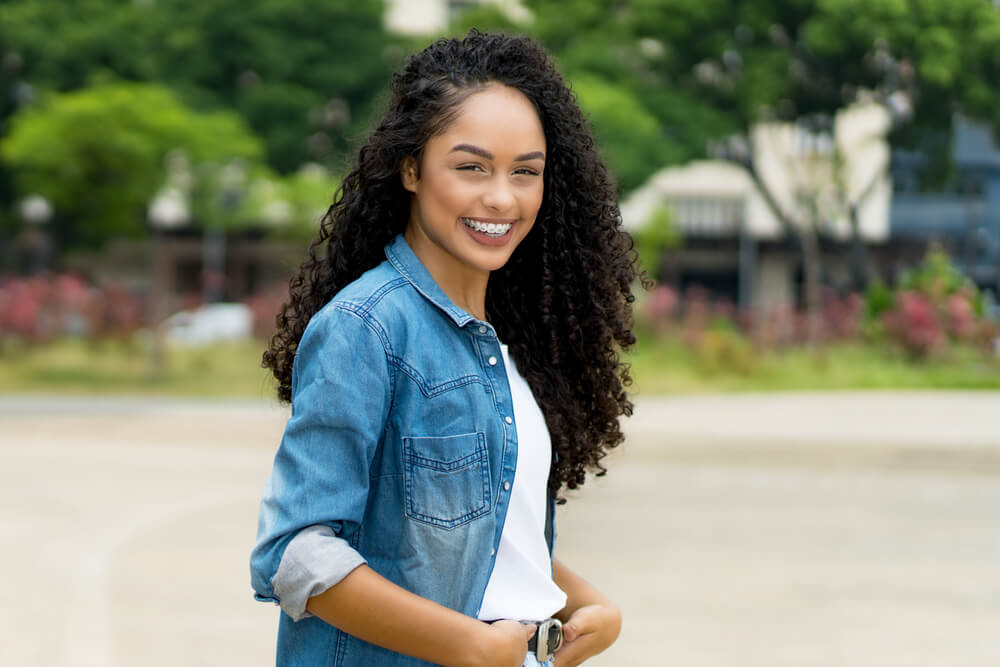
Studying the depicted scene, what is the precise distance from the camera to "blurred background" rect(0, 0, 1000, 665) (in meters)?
5.77

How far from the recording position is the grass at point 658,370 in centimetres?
1697

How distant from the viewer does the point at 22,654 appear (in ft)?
15.6

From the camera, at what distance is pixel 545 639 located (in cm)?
163

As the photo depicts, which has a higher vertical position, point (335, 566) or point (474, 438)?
point (474, 438)

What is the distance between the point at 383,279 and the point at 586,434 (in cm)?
49

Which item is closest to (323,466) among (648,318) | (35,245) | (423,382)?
(423,382)

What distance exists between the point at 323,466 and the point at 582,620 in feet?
1.67

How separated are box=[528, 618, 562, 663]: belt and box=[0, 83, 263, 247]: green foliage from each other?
17035 millimetres

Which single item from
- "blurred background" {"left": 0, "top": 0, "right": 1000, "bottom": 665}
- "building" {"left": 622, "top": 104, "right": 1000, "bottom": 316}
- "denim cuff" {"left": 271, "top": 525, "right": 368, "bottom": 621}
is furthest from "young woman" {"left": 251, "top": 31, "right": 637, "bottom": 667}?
"building" {"left": 622, "top": 104, "right": 1000, "bottom": 316}

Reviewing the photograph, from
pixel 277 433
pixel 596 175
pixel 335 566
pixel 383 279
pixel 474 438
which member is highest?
pixel 596 175

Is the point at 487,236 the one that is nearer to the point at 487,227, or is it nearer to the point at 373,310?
the point at 487,227

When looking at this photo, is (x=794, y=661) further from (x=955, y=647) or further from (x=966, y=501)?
(x=966, y=501)

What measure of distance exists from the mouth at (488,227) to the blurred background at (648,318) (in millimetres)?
305

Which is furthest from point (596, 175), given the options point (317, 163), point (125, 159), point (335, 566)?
point (317, 163)
